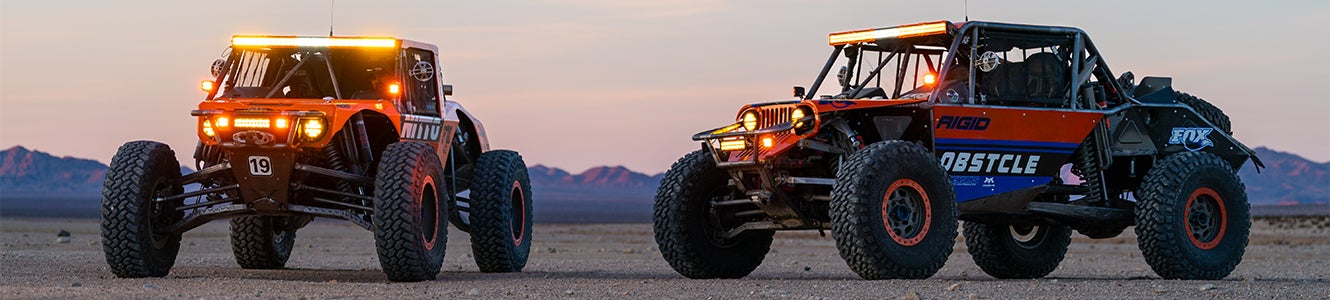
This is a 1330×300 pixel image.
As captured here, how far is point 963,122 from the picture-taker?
16844 millimetres

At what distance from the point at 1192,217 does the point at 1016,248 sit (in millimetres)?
2492

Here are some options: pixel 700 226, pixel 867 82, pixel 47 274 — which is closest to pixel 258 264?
pixel 47 274

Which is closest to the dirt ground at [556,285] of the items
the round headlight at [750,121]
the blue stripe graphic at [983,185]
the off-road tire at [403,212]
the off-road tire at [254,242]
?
the off-road tire at [403,212]

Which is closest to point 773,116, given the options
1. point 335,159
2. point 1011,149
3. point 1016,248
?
point 1011,149

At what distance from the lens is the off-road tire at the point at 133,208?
54.5 feet

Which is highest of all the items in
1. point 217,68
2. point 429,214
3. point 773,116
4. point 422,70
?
point 217,68

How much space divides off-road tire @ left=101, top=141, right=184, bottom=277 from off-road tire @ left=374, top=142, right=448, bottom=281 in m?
2.28

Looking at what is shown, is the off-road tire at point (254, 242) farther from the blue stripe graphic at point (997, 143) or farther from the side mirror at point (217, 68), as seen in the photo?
the blue stripe graphic at point (997, 143)

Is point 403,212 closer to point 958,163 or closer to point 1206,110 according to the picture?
point 958,163

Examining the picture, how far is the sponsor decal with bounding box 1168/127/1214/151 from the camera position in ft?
62.9

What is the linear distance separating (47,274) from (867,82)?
8.22 meters

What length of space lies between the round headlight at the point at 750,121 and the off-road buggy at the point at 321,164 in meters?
2.85

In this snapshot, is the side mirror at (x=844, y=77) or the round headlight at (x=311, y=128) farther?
the side mirror at (x=844, y=77)

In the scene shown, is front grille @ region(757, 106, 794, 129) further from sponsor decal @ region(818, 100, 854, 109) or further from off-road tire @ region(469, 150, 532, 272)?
off-road tire @ region(469, 150, 532, 272)
